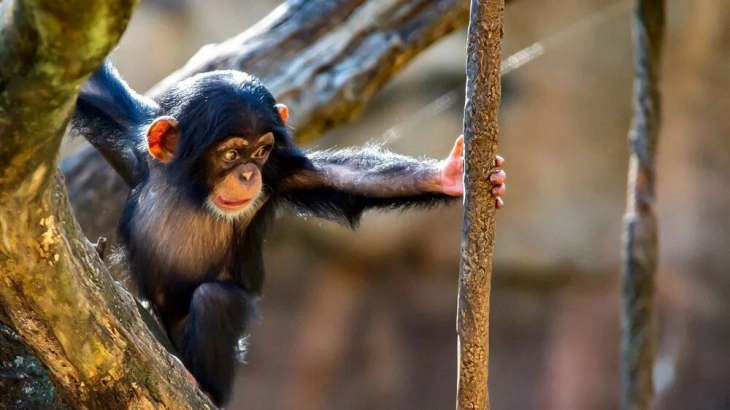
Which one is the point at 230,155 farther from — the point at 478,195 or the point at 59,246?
the point at 59,246

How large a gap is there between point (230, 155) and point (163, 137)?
0.84 ft

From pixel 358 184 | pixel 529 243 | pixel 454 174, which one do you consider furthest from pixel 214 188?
pixel 529 243

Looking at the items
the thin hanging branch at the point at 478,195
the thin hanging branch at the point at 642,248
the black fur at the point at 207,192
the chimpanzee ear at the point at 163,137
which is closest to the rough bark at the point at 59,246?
the thin hanging branch at the point at 478,195

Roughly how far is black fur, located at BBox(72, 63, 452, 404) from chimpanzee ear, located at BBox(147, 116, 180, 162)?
0.11 feet

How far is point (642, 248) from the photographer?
13.7ft

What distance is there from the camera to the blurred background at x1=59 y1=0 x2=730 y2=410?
6984 mm

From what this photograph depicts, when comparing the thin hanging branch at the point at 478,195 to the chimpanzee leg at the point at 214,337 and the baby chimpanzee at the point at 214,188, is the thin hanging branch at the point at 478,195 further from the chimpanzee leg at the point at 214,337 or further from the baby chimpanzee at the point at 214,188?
the chimpanzee leg at the point at 214,337

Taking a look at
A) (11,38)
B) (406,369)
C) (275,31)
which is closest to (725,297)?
(406,369)

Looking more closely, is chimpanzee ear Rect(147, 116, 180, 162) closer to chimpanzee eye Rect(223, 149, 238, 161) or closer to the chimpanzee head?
the chimpanzee head

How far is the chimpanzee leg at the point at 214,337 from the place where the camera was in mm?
3156

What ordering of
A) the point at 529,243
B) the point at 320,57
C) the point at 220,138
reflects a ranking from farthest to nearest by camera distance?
the point at 529,243
the point at 320,57
the point at 220,138

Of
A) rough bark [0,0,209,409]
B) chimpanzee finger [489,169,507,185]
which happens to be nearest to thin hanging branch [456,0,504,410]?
chimpanzee finger [489,169,507,185]

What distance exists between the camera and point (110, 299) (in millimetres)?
2121

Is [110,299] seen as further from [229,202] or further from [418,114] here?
[418,114]
